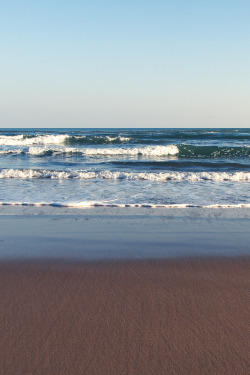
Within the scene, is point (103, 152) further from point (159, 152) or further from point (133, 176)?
point (133, 176)

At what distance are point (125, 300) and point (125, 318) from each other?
0.85 feet

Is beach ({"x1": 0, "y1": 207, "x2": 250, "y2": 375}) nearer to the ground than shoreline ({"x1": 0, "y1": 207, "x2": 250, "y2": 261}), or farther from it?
farther from it

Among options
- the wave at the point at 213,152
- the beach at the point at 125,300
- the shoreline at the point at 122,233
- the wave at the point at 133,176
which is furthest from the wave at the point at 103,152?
the beach at the point at 125,300

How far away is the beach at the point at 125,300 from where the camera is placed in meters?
1.90

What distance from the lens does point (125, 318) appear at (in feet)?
7.48

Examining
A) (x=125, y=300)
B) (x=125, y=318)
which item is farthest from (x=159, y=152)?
(x=125, y=318)

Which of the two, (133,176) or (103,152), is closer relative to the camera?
(133,176)

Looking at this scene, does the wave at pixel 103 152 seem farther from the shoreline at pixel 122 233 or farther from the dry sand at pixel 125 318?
the dry sand at pixel 125 318

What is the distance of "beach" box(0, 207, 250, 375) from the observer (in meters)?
1.90

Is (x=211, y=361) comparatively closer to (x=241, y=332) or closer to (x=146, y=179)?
(x=241, y=332)

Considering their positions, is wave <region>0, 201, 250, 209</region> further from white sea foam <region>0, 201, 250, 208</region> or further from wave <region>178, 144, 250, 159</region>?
wave <region>178, 144, 250, 159</region>

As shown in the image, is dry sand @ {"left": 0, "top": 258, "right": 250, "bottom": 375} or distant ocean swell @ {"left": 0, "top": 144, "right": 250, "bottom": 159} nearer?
dry sand @ {"left": 0, "top": 258, "right": 250, "bottom": 375}

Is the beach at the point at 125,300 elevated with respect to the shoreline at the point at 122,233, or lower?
elevated

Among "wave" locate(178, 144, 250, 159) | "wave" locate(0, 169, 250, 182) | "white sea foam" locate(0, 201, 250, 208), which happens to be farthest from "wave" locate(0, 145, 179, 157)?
"white sea foam" locate(0, 201, 250, 208)
